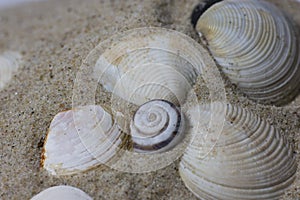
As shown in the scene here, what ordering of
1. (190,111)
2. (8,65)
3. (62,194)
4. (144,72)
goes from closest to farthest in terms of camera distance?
(62,194)
(190,111)
(144,72)
(8,65)

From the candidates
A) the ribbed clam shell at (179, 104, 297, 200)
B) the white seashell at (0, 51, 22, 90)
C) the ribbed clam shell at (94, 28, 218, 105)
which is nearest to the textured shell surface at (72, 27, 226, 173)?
the ribbed clam shell at (94, 28, 218, 105)

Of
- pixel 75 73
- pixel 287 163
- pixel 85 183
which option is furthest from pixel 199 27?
pixel 85 183

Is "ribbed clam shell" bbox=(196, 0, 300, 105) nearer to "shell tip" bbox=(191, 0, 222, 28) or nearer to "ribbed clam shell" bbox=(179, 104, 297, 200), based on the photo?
"shell tip" bbox=(191, 0, 222, 28)

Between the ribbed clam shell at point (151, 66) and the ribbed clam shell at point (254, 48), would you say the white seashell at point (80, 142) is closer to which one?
the ribbed clam shell at point (151, 66)

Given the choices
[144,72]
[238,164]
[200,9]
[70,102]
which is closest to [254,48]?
[200,9]

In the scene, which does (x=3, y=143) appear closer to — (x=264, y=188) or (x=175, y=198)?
(x=175, y=198)

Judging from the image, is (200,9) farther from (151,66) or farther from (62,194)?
(62,194)
